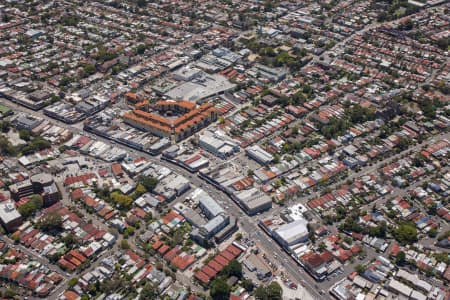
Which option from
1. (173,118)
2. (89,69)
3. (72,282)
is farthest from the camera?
(89,69)

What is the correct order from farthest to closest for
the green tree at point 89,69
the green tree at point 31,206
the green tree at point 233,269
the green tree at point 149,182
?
the green tree at point 89,69 < the green tree at point 149,182 < the green tree at point 31,206 < the green tree at point 233,269

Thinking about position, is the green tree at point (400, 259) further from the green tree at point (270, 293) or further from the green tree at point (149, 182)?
the green tree at point (149, 182)

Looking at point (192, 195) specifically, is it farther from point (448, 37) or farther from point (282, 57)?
point (448, 37)

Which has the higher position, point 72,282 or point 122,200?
point 122,200

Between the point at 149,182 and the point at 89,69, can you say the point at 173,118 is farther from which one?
the point at 89,69

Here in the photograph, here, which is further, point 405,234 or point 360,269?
point 405,234

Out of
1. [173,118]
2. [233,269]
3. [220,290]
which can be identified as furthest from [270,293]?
[173,118]

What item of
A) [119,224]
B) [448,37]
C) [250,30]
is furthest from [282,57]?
[119,224]

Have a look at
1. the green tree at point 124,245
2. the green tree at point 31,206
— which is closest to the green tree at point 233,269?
the green tree at point 124,245

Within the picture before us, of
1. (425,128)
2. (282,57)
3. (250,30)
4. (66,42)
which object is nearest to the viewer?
(425,128)

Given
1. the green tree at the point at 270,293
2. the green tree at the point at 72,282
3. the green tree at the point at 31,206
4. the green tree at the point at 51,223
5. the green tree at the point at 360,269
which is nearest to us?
the green tree at the point at 270,293

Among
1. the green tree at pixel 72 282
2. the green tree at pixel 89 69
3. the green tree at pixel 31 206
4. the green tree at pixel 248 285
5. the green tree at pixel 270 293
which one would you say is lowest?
the green tree at pixel 248 285
